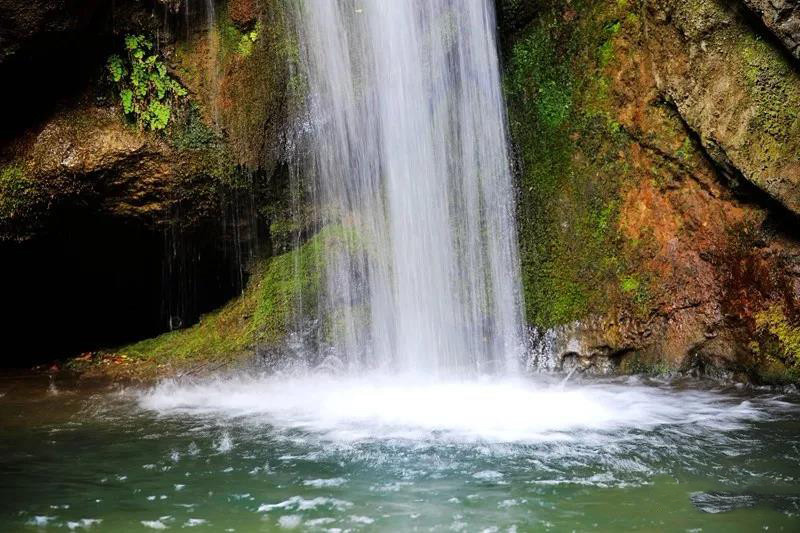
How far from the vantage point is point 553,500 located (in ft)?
13.5

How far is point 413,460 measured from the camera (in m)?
4.89

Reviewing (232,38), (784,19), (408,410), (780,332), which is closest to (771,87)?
(784,19)

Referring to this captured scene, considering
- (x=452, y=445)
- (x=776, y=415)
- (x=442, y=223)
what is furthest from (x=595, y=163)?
(x=452, y=445)

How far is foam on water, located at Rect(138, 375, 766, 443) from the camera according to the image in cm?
558

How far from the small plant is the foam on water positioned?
303cm

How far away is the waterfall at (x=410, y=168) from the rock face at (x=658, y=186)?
0.36 m

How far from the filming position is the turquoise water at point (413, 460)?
12.9ft

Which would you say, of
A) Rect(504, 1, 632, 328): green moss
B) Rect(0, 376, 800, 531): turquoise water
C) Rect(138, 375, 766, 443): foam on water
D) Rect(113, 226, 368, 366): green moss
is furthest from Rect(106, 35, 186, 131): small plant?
Rect(504, 1, 632, 328): green moss

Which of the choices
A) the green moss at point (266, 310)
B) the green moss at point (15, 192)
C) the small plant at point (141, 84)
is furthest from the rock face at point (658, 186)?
the green moss at point (15, 192)

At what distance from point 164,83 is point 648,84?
211 inches

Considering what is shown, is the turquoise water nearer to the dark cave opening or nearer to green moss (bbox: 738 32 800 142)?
the dark cave opening

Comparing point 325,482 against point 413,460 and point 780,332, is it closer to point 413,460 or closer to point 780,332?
point 413,460

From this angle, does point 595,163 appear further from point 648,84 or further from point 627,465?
point 627,465

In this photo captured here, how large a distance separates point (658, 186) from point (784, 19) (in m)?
1.97
